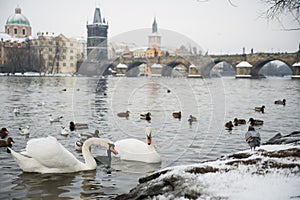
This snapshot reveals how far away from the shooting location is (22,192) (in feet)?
20.0

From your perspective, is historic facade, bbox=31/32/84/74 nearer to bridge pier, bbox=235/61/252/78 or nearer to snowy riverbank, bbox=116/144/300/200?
bridge pier, bbox=235/61/252/78

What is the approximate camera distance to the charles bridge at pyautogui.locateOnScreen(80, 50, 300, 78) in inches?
2931

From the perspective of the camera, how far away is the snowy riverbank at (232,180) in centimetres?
393

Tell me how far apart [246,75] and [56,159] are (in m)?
79.3

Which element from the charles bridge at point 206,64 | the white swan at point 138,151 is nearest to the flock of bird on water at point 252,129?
the white swan at point 138,151

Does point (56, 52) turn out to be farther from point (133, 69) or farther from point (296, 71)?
point (296, 71)

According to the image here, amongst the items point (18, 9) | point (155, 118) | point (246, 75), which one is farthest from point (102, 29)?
point (155, 118)

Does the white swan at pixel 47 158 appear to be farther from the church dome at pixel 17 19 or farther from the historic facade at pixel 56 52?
the church dome at pixel 17 19

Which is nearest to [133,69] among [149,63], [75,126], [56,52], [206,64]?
[149,63]

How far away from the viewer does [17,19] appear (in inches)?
4454

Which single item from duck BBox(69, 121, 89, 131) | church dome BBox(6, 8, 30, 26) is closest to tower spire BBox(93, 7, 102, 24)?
church dome BBox(6, 8, 30, 26)

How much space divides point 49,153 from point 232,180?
11.8 ft

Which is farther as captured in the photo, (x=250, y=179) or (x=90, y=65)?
(x=90, y=65)

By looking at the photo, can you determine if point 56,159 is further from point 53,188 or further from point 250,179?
point 250,179
